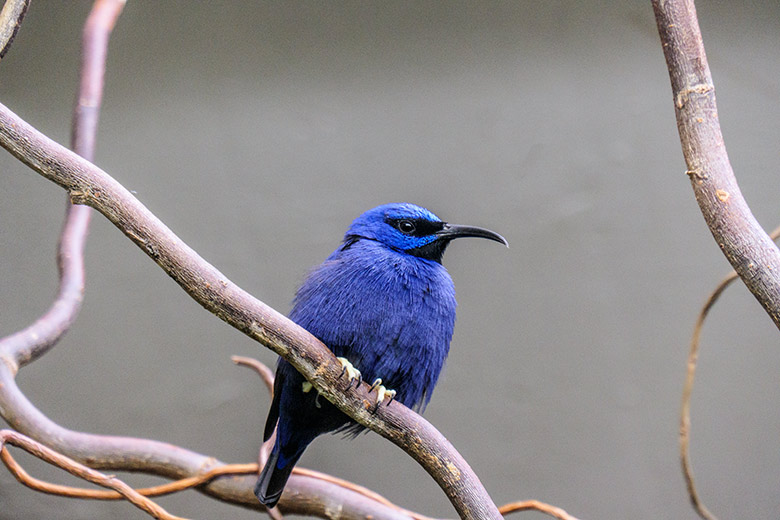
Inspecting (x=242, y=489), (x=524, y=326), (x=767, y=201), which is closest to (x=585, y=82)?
(x=767, y=201)

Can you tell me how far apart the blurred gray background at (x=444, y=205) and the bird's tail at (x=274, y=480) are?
1064 mm

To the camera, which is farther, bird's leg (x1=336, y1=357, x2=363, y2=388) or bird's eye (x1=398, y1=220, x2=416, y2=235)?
bird's eye (x1=398, y1=220, x2=416, y2=235)

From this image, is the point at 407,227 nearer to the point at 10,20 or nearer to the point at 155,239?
the point at 155,239

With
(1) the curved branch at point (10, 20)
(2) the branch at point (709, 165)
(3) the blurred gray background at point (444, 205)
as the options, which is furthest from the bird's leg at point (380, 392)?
(3) the blurred gray background at point (444, 205)

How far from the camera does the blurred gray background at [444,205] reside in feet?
9.02

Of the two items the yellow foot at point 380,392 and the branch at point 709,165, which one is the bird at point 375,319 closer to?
the yellow foot at point 380,392

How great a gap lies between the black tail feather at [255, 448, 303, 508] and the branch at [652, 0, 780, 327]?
115 centimetres

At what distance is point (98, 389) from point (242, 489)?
1086 millimetres

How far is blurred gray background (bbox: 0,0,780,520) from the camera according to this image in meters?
2.75

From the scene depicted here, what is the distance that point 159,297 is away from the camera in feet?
9.23

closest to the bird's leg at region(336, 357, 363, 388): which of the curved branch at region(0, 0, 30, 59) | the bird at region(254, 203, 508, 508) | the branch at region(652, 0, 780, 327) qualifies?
the bird at region(254, 203, 508, 508)

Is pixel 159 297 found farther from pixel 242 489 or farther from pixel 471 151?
pixel 471 151

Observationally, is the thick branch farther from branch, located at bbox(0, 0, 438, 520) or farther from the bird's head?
branch, located at bbox(0, 0, 438, 520)

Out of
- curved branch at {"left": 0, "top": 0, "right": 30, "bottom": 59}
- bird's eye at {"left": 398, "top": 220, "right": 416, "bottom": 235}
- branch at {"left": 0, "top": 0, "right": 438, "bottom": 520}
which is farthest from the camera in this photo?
branch at {"left": 0, "top": 0, "right": 438, "bottom": 520}
